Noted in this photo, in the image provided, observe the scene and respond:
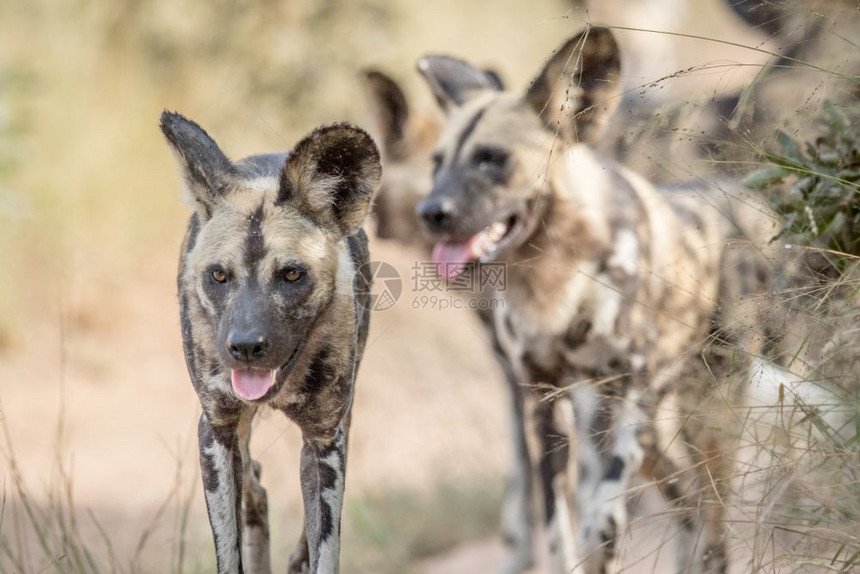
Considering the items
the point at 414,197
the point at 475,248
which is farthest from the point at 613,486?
the point at 414,197

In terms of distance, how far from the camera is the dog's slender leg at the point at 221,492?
248 centimetres

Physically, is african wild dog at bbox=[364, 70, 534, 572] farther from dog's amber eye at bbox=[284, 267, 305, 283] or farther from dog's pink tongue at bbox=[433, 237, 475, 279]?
dog's amber eye at bbox=[284, 267, 305, 283]

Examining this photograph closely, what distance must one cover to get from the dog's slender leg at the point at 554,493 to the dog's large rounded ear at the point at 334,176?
1.92 meters

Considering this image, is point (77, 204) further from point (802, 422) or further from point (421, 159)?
point (802, 422)

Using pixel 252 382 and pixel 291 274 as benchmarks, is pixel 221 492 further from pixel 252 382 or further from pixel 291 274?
pixel 291 274

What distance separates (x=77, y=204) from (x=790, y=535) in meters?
6.75

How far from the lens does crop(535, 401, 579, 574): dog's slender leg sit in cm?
432

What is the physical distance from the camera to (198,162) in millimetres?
2451

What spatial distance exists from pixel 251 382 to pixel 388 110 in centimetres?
326

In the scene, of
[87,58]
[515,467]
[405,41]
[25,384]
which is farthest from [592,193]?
[405,41]

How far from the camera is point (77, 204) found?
8508 mm

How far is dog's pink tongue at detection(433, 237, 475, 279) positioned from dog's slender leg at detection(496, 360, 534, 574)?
1032 mm

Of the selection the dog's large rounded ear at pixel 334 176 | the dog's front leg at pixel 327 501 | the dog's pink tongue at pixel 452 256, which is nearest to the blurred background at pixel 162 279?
the dog's pink tongue at pixel 452 256

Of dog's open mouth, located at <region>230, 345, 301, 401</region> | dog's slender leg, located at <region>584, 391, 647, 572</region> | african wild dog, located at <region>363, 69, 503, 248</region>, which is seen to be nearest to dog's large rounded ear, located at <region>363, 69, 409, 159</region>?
african wild dog, located at <region>363, 69, 503, 248</region>
